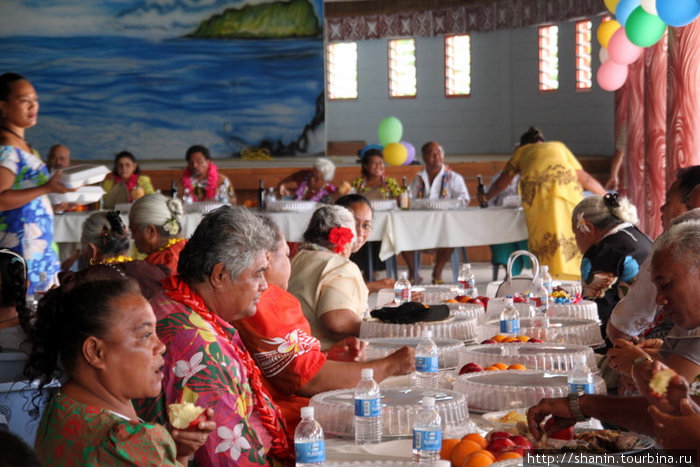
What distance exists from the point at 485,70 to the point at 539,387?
13990mm

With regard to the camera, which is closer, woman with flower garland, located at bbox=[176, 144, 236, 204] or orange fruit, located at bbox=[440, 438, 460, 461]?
orange fruit, located at bbox=[440, 438, 460, 461]

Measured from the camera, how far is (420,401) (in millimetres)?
2188

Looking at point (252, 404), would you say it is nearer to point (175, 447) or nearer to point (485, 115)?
point (175, 447)

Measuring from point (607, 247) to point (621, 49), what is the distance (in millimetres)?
4413

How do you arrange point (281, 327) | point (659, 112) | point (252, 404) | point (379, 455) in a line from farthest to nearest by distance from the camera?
1. point (659, 112)
2. point (281, 327)
3. point (252, 404)
4. point (379, 455)

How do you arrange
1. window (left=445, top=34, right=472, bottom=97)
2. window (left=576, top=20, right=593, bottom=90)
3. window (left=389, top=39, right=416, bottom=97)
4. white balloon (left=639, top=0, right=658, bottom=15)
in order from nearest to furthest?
white balloon (left=639, top=0, right=658, bottom=15)
window (left=576, top=20, right=593, bottom=90)
window (left=445, top=34, right=472, bottom=97)
window (left=389, top=39, right=416, bottom=97)

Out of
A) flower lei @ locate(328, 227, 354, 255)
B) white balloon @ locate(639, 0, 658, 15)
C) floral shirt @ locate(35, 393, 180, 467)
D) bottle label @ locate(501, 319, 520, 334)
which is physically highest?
white balloon @ locate(639, 0, 658, 15)

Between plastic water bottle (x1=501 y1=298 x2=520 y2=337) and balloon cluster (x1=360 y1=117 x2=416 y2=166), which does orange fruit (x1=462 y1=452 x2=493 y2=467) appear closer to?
plastic water bottle (x1=501 y1=298 x2=520 y2=337)

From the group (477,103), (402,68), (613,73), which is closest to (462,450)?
(613,73)

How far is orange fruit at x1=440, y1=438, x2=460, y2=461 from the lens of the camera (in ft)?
6.13

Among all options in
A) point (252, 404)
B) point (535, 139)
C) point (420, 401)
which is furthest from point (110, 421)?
point (535, 139)

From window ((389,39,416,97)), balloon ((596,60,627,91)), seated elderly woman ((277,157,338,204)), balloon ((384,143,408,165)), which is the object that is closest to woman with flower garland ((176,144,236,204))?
seated elderly woman ((277,157,338,204))

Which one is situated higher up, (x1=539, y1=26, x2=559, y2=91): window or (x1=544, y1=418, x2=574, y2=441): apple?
(x1=539, y1=26, x2=559, y2=91): window

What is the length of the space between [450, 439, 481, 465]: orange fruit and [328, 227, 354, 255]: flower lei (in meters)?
1.83
